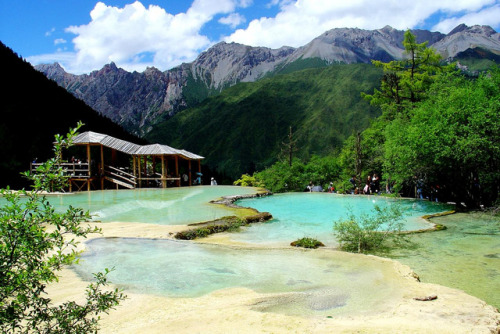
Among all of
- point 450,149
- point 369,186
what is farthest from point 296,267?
point 369,186

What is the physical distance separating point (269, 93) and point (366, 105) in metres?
37.7

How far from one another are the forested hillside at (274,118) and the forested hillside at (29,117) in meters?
41.2

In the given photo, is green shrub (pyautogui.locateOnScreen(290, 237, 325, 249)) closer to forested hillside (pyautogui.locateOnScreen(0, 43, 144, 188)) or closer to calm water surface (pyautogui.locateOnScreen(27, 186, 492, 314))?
calm water surface (pyautogui.locateOnScreen(27, 186, 492, 314))

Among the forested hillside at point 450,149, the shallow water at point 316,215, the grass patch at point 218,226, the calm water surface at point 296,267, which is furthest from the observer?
the forested hillside at point 450,149

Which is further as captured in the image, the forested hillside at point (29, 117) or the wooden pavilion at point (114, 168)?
the forested hillside at point (29, 117)

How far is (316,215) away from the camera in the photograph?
1443cm

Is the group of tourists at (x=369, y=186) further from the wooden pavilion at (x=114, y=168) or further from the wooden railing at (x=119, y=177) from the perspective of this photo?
the wooden railing at (x=119, y=177)

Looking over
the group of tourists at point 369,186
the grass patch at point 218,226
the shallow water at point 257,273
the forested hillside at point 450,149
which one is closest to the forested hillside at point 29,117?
the grass patch at point 218,226

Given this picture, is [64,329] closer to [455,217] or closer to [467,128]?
[455,217]

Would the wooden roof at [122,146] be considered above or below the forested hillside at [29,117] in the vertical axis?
below

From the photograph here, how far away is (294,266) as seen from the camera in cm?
671

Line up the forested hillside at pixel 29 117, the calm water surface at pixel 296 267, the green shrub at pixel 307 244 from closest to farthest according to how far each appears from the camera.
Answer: the calm water surface at pixel 296 267 → the green shrub at pixel 307 244 → the forested hillside at pixel 29 117

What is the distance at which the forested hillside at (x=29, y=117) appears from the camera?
94.4ft

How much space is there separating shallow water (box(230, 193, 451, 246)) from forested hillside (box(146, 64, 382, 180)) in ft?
191
